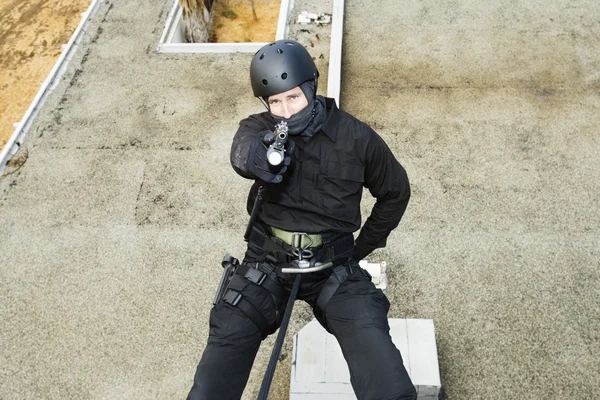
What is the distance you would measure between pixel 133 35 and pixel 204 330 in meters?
5.20

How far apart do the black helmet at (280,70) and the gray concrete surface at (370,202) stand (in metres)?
2.45

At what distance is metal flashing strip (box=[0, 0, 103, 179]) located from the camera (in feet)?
22.9

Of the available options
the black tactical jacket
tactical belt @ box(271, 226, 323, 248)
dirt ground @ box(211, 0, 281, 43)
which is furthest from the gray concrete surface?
the black tactical jacket

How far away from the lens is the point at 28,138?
7.21 m

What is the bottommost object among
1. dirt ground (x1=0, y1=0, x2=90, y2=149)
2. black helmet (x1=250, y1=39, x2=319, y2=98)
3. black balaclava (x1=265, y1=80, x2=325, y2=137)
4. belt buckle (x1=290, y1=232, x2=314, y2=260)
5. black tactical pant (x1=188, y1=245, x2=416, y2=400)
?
dirt ground (x1=0, y1=0, x2=90, y2=149)

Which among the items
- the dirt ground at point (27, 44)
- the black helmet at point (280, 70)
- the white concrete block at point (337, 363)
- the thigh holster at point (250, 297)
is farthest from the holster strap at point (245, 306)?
the dirt ground at point (27, 44)

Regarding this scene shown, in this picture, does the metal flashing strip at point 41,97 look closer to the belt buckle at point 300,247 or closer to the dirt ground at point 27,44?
the dirt ground at point 27,44

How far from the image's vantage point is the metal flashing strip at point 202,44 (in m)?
8.11

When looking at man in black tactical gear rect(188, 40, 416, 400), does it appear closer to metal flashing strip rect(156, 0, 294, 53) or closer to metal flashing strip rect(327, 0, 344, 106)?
metal flashing strip rect(327, 0, 344, 106)

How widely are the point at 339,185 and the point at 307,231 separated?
0.35 meters

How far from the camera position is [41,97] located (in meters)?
7.69

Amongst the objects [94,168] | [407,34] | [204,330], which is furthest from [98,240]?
[407,34]

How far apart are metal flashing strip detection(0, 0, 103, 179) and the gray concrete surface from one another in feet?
0.40

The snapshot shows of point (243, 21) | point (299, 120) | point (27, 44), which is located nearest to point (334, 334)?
point (299, 120)
